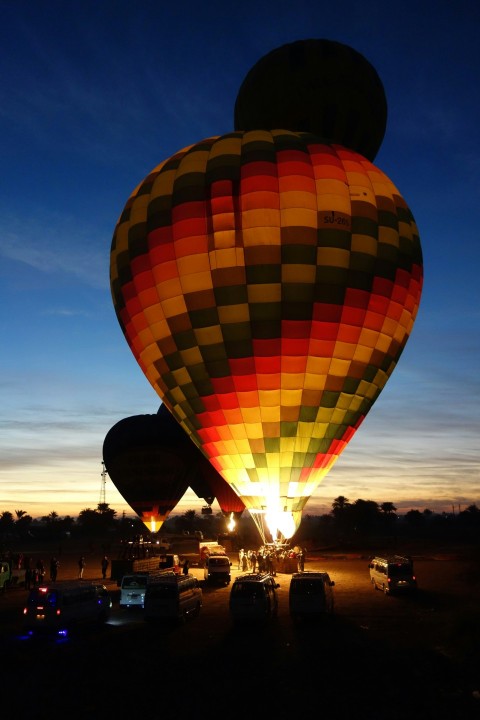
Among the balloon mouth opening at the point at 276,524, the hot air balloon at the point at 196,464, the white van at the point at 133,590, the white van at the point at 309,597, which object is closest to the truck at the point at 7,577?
the white van at the point at 133,590

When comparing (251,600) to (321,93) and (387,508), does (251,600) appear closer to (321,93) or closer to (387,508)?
(321,93)

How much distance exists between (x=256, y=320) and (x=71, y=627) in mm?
11446

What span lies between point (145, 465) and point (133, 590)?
25.9 metres

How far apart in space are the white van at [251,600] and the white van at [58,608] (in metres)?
4.41

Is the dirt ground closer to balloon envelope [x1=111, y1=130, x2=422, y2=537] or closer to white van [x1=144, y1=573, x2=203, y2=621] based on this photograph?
white van [x1=144, y1=573, x2=203, y2=621]

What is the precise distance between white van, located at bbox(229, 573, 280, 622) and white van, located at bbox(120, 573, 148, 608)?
4.89 metres

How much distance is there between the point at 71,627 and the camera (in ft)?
56.6

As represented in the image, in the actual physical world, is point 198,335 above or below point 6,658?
above

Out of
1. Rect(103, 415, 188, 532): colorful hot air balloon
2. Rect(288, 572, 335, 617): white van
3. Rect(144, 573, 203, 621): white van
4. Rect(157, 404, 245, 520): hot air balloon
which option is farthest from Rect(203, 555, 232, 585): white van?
Rect(103, 415, 188, 532): colorful hot air balloon

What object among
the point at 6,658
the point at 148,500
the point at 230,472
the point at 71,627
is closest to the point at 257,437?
the point at 230,472

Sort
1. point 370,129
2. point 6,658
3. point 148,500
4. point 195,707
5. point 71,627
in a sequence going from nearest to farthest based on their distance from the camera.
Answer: point 195,707, point 6,658, point 71,627, point 370,129, point 148,500

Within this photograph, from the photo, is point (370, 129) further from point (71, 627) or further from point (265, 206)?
point (71, 627)

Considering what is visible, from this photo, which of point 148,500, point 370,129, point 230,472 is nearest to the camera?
point 230,472

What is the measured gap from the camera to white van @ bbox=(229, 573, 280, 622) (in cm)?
1708
